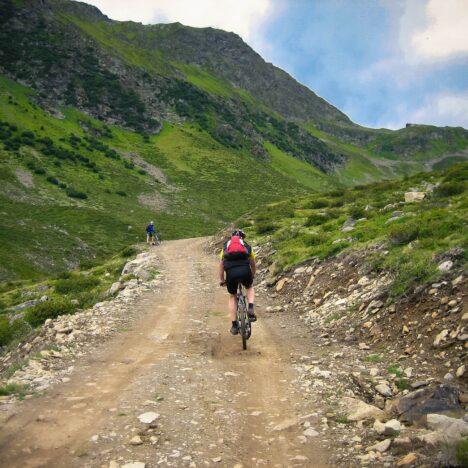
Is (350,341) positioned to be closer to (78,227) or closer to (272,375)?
(272,375)

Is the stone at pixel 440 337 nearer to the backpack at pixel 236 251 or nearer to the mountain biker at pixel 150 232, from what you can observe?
the backpack at pixel 236 251

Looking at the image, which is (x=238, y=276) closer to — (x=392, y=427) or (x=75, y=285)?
(x=392, y=427)

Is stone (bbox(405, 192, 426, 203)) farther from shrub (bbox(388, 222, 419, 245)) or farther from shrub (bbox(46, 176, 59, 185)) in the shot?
shrub (bbox(46, 176, 59, 185))

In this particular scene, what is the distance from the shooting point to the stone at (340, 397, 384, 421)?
6.06 m

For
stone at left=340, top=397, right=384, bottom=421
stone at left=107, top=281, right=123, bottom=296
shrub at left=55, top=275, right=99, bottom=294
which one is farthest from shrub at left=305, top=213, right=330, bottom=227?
stone at left=340, top=397, right=384, bottom=421

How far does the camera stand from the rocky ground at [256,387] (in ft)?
17.3

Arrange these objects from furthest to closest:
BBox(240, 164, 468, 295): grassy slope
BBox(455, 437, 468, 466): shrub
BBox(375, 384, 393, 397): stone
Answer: BBox(240, 164, 468, 295): grassy slope → BBox(375, 384, 393, 397): stone → BBox(455, 437, 468, 466): shrub

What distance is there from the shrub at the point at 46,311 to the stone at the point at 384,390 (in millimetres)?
12495

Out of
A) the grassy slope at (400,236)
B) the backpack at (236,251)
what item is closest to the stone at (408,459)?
the backpack at (236,251)

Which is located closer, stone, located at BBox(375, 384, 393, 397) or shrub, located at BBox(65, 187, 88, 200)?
stone, located at BBox(375, 384, 393, 397)

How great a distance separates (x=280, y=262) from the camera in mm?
18578

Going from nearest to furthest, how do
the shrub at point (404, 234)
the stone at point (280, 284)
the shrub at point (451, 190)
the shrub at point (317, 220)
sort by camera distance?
the shrub at point (404, 234) < the stone at point (280, 284) < the shrub at point (451, 190) < the shrub at point (317, 220)

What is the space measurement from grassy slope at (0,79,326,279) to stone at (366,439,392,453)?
3942 centimetres

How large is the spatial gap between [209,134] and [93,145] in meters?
45.3
